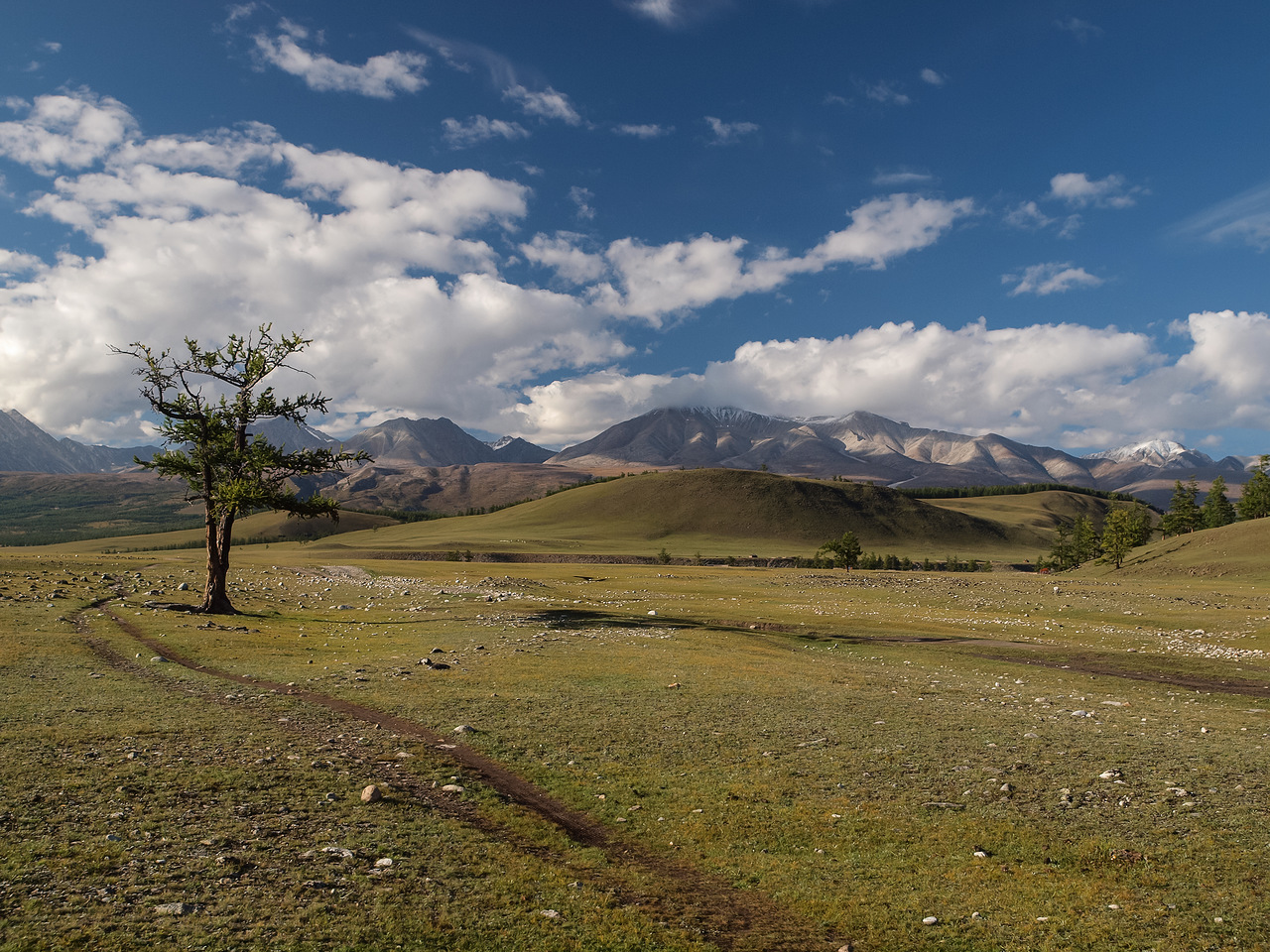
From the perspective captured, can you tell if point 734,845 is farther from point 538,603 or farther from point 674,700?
point 538,603

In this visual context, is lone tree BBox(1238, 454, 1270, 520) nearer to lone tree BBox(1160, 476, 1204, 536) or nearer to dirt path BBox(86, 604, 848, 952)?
lone tree BBox(1160, 476, 1204, 536)

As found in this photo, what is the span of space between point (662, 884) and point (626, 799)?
8.96 feet

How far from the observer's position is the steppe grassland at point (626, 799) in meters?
7.69

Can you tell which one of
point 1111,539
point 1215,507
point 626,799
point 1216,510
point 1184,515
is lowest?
point 1111,539

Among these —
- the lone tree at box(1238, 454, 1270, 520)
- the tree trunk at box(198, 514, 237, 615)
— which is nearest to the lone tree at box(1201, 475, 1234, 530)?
the lone tree at box(1238, 454, 1270, 520)

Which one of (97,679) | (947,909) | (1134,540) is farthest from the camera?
(1134,540)

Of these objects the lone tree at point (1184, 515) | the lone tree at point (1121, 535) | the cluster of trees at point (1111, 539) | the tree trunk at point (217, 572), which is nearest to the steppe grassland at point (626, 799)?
the tree trunk at point (217, 572)

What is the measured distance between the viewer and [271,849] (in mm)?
8750

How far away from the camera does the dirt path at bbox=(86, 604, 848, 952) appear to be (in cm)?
779

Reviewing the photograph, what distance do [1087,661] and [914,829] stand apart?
25.1 metres

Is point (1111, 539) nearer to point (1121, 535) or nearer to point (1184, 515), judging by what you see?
point (1121, 535)

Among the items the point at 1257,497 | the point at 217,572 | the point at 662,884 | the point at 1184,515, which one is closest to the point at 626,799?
the point at 662,884

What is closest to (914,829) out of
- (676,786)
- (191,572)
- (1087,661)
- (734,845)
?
(734,845)

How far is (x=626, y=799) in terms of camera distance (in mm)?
11594
